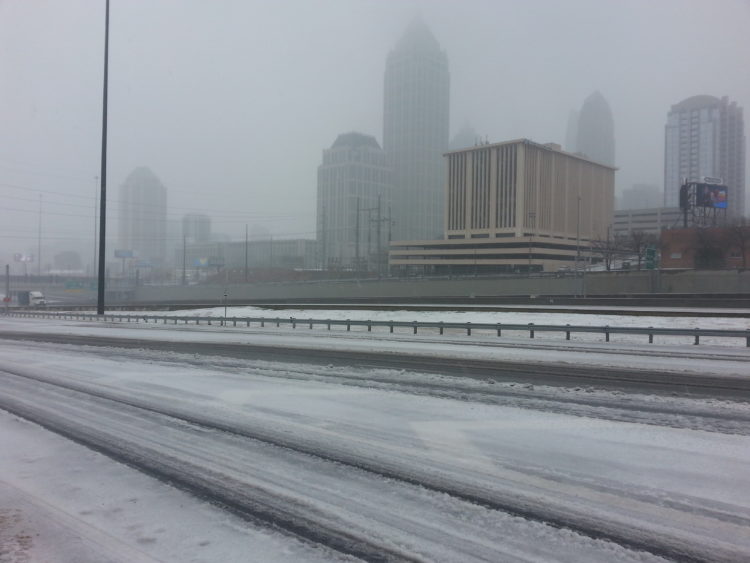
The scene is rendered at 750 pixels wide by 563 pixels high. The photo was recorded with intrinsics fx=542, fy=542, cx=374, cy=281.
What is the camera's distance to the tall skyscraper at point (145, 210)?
560 feet

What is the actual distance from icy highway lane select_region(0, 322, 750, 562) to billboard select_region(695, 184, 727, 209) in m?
88.2

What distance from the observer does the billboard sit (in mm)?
84188

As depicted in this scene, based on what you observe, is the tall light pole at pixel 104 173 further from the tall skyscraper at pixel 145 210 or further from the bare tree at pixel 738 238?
the tall skyscraper at pixel 145 210

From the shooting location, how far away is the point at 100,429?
7641 millimetres

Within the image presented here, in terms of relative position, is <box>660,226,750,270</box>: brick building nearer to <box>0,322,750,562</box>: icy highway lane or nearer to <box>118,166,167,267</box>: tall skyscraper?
<box>0,322,750,562</box>: icy highway lane

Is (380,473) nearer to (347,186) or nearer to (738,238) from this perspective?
(738,238)

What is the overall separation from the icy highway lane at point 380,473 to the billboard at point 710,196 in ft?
289

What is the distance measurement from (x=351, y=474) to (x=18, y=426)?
5.42 m

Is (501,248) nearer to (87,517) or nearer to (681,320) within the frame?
(681,320)

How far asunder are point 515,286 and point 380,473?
53.3m

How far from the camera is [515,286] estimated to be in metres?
57.0

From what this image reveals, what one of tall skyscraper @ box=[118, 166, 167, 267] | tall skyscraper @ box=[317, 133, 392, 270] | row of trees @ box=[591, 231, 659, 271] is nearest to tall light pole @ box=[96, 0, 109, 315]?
tall skyscraper @ box=[317, 133, 392, 270]

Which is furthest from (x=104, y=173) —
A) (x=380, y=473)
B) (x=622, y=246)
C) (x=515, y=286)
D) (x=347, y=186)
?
(x=622, y=246)

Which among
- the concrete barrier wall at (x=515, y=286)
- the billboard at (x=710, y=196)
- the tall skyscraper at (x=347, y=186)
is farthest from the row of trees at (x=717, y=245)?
the tall skyscraper at (x=347, y=186)
